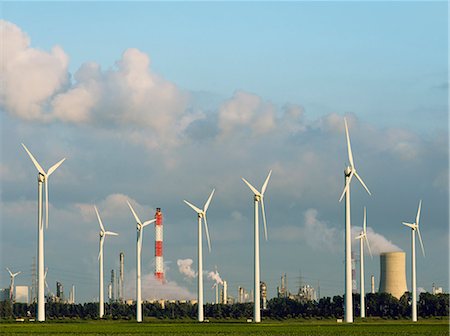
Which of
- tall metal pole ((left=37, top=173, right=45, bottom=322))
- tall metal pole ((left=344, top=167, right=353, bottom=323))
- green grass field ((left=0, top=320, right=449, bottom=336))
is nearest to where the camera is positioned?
green grass field ((left=0, top=320, right=449, bottom=336))

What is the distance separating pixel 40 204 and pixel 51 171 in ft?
11.5

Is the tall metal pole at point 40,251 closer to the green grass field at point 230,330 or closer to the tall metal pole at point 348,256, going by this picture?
the green grass field at point 230,330

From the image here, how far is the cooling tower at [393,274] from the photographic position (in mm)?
170375

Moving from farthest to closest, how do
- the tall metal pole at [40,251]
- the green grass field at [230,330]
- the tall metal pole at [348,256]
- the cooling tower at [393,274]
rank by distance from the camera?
the cooling tower at [393,274] < the tall metal pole at [348,256] < the tall metal pole at [40,251] < the green grass field at [230,330]

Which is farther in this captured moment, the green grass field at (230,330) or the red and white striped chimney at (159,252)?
the red and white striped chimney at (159,252)

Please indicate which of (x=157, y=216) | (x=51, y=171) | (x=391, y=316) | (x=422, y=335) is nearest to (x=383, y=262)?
(x=391, y=316)

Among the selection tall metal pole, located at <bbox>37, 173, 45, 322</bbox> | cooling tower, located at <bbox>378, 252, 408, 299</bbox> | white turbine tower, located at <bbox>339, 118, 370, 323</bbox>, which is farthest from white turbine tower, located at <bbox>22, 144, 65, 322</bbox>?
cooling tower, located at <bbox>378, 252, 408, 299</bbox>

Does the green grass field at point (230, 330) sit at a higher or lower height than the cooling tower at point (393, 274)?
lower

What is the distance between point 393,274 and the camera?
17625cm

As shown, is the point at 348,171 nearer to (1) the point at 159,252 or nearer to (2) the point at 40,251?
(2) the point at 40,251

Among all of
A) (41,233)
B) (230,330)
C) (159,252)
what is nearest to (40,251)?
(41,233)

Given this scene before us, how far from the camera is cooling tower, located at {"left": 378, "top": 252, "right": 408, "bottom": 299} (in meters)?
170

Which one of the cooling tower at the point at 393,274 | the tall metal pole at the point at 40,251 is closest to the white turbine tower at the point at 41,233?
the tall metal pole at the point at 40,251

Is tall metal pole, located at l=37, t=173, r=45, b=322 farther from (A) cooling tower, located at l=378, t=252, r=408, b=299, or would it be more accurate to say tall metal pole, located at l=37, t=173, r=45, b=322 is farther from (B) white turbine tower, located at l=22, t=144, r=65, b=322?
(A) cooling tower, located at l=378, t=252, r=408, b=299
